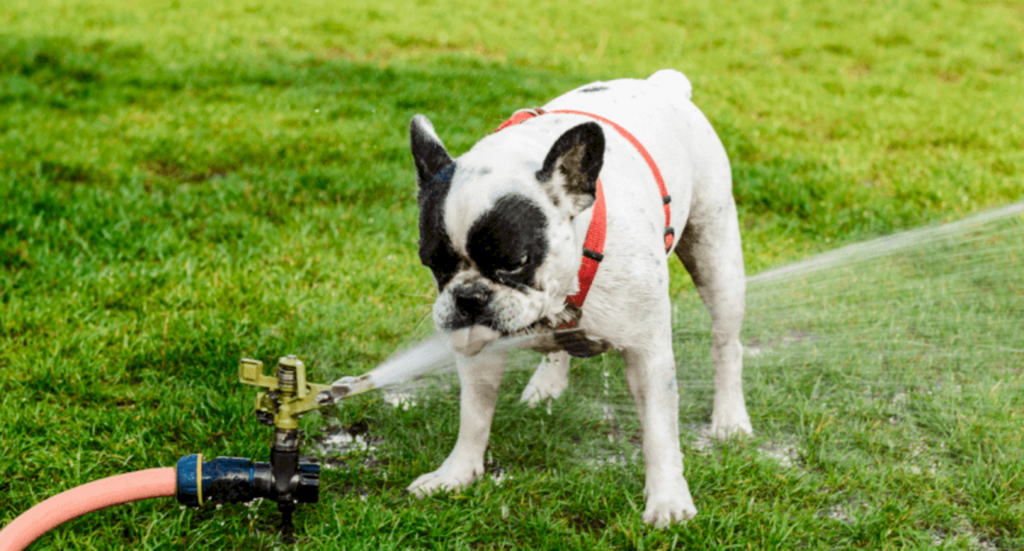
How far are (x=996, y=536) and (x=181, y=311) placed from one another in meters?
3.48

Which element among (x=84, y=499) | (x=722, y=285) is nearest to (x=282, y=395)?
(x=84, y=499)

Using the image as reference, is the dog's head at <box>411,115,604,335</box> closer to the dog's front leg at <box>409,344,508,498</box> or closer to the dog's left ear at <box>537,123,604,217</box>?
the dog's left ear at <box>537,123,604,217</box>

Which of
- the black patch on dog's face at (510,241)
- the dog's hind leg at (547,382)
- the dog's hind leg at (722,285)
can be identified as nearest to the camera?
the black patch on dog's face at (510,241)

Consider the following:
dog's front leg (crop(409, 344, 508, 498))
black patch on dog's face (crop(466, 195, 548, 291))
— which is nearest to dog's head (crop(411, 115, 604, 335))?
black patch on dog's face (crop(466, 195, 548, 291))

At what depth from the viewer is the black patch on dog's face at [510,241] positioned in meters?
2.06

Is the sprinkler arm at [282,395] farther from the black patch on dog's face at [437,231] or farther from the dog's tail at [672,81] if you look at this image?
the dog's tail at [672,81]

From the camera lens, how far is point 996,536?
2.66 meters

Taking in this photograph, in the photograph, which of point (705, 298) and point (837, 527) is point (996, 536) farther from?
point (705, 298)

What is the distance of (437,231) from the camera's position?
2.12m

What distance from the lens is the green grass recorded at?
273 centimetres

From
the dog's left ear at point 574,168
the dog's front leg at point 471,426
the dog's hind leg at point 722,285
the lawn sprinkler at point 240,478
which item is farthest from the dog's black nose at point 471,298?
the dog's hind leg at point 722,285

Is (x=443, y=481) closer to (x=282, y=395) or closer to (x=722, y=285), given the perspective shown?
(x=282, y=395)

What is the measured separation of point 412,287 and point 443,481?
1.67 m

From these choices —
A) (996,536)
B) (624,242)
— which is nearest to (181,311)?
(624,242)
